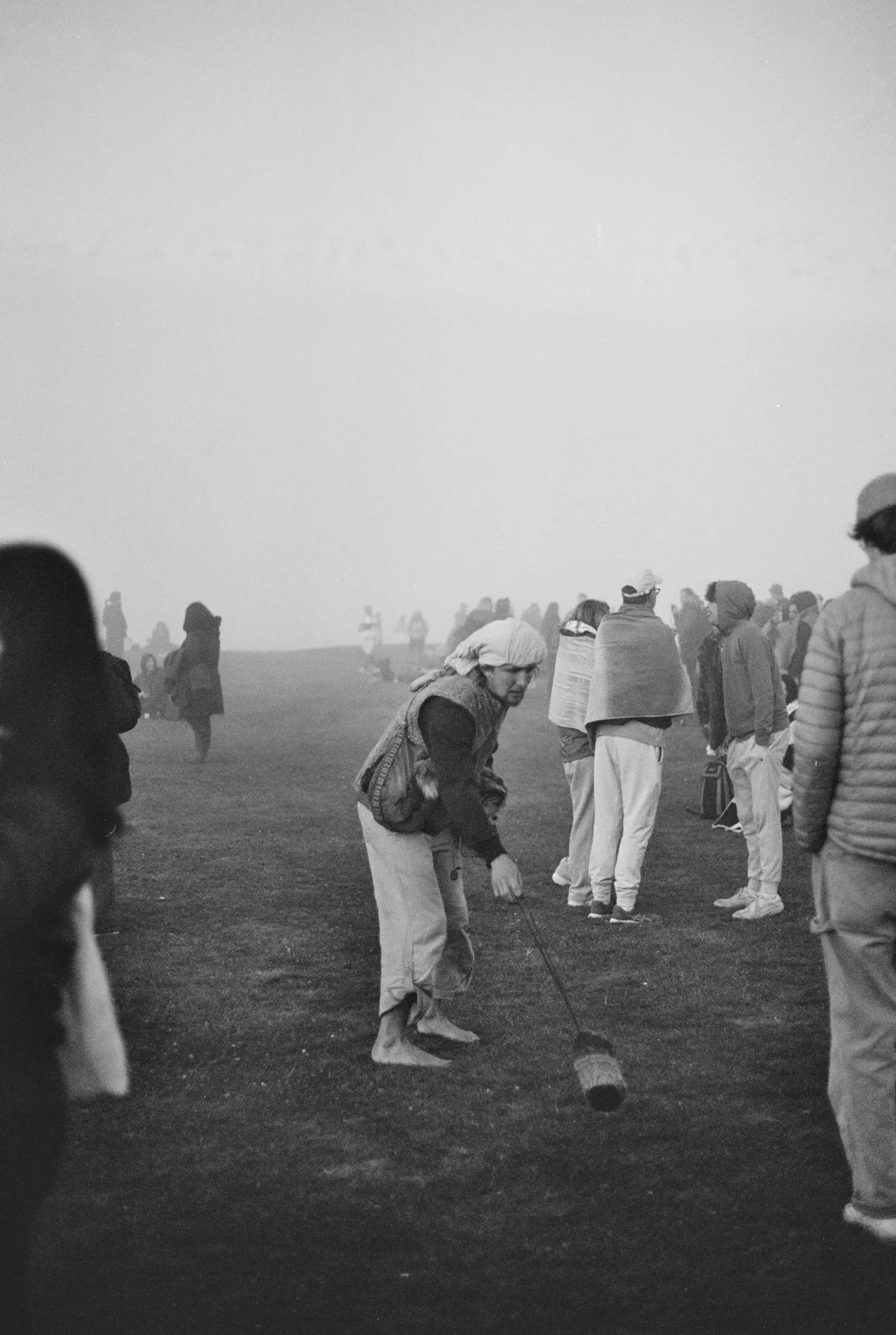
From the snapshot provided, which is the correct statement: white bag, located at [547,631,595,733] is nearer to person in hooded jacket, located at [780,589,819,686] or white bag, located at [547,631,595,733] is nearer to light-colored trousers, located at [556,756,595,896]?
light-colored trousers, located at [556,756,595,896]

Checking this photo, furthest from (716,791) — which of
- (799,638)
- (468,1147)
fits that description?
(468,1147)

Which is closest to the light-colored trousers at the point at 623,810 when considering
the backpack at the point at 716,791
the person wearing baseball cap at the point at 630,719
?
the person wearing baseball cap at the point at 630,719

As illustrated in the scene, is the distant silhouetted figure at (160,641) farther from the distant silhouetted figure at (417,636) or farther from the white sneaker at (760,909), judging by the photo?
the white sneaker at (760,909)

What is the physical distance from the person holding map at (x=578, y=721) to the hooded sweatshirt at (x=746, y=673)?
36.7 inches

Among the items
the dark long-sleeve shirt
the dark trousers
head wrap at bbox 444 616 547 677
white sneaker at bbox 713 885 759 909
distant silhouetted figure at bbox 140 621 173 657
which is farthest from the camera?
distant silhouetted figure at bbox 140 621 173 657

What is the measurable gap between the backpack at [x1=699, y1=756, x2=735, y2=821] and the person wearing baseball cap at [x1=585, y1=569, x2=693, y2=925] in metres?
4.55

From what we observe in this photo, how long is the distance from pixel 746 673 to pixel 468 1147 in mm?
4583

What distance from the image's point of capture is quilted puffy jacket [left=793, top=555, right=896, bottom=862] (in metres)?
3.90

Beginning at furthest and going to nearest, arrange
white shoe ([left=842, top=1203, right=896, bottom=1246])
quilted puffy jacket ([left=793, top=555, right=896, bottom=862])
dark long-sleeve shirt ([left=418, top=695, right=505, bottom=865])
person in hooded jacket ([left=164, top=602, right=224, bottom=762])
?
person in hooded jacket ([left=164, top=602, right=224, bottom=762]), dark long-sleeve shirt ([left=418, top=695, right=505, bottom=865]), white shoe ([left=842, top=1203, right=896, bottom=1246]), quilted puffy jacket ([left=793, top=555, right=896, bottom=862])

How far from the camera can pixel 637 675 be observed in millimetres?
8492

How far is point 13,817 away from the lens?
242 centimetres

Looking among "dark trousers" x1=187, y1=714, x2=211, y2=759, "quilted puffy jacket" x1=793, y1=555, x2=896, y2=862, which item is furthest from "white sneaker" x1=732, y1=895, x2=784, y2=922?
"dark trousers" x1=187, y1=714, x2=211, y2=759

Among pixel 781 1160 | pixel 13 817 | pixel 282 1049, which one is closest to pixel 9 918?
pixel 13 817

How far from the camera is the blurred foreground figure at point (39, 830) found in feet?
8.10
